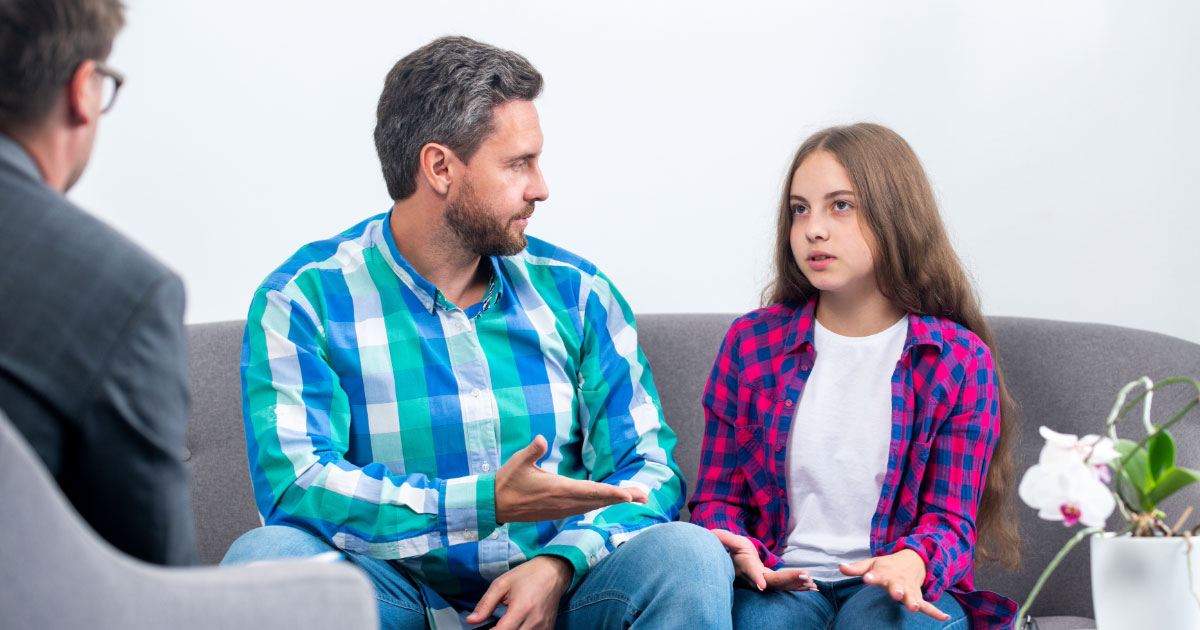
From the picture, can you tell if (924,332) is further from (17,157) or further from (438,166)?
(17,157)

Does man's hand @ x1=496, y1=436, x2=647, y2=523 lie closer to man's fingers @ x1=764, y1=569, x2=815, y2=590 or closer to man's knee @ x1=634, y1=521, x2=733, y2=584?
man's knee @ x1=634, y1=521, x2=733, y2=584

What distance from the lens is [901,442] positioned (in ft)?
5.16

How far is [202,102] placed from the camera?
2.22 m

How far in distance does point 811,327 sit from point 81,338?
1170mm

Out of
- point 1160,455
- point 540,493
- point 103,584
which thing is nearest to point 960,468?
point 1160,455

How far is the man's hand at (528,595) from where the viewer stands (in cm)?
142

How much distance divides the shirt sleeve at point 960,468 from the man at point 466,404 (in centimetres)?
35

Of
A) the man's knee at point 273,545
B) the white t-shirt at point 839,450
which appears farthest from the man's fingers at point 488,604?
the white t-shirt at point 839,450

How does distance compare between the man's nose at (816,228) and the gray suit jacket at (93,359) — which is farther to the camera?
the man's nose at (816,228)

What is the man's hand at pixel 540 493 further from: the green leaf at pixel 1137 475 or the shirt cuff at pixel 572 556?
the green leaf at pixel 1137 475

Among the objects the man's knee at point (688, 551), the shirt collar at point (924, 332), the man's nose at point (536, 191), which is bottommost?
the man's knee at point (688, 551)

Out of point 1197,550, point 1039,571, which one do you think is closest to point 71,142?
point 1197,550

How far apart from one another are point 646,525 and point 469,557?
27cm

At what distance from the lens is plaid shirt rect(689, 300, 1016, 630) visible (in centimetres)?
153
